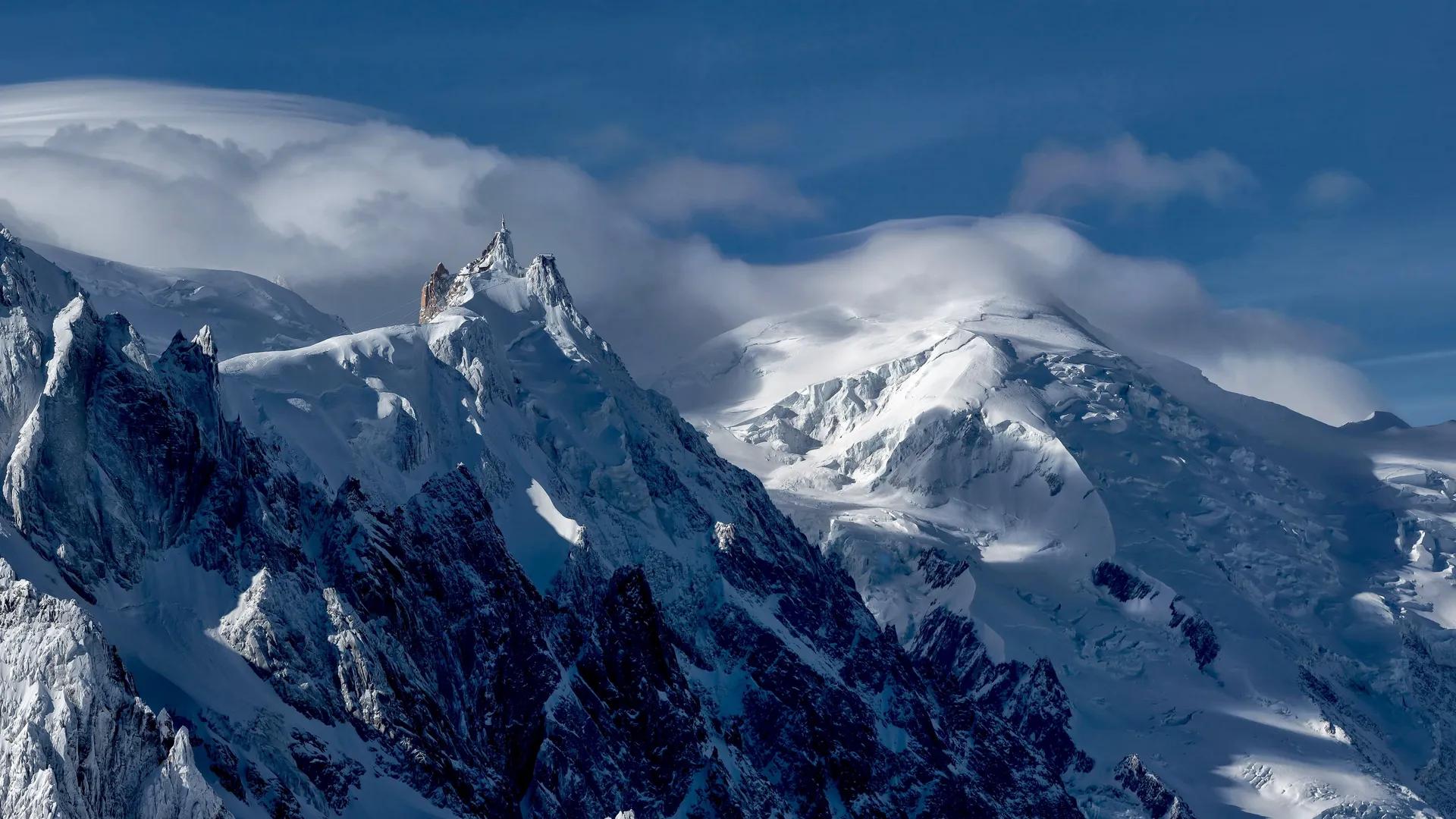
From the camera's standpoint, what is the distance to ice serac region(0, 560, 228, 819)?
14838 cm

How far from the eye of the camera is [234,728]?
18875 centimetres

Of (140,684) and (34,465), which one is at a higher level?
(34,465)

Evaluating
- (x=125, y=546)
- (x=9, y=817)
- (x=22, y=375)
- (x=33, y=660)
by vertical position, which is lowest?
(x=9, y=817)

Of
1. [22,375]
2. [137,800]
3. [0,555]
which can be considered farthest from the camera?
[22,375]

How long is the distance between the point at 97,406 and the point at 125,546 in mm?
14120

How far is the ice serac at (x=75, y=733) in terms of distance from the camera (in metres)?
148

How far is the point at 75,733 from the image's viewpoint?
15188cm

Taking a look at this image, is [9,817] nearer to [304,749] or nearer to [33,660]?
[33,660]

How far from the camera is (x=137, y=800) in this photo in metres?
156

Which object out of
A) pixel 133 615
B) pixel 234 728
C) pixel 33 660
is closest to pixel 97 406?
pixel 133 615

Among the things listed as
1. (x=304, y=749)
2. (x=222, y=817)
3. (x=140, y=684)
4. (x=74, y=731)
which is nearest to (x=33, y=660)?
(x=74, y=731)

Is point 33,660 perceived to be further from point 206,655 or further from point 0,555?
point 206,655

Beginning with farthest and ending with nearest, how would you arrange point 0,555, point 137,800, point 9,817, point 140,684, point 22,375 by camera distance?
point 22,375 < point 140,684 < point 0,555 < point 137,800 < point 9,817

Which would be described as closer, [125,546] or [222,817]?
[222,817]
